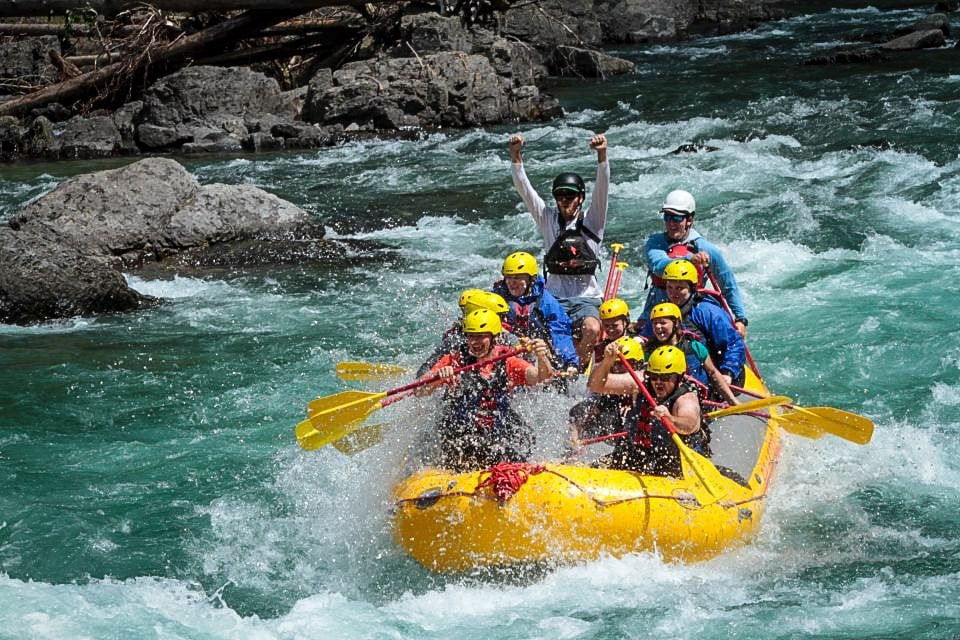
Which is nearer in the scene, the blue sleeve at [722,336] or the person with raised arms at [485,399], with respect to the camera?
the person with raised arms at [485,399]

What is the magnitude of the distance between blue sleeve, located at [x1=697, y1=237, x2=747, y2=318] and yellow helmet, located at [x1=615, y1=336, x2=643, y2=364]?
60.9 inches

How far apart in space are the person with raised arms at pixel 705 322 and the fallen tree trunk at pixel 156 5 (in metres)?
13.7

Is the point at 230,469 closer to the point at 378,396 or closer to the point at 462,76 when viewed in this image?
the point at 378,396

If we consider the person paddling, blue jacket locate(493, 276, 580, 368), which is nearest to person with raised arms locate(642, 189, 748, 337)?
blue jacket locate(493, 276, 580, 368)

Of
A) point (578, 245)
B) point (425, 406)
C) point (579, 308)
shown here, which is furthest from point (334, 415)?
point (578, 245)

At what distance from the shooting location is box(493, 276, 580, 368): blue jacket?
23.4 feet

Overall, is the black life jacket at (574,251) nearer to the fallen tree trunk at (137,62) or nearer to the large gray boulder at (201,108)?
the large gray boulder at (201,108)

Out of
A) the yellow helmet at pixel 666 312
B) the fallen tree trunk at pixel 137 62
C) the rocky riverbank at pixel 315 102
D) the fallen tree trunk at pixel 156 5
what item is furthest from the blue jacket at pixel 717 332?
the fallen tree trunk at pixel 137 62

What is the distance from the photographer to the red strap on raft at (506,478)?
6.00 metres

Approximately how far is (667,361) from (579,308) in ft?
4.81

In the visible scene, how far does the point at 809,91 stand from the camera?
18.9m

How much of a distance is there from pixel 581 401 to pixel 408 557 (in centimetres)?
145

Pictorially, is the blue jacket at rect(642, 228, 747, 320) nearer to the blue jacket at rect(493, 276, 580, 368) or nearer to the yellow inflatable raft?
the blue jacket at rect(493, 276, 580, 368)

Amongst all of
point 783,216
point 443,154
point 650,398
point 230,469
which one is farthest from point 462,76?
point 650,398
